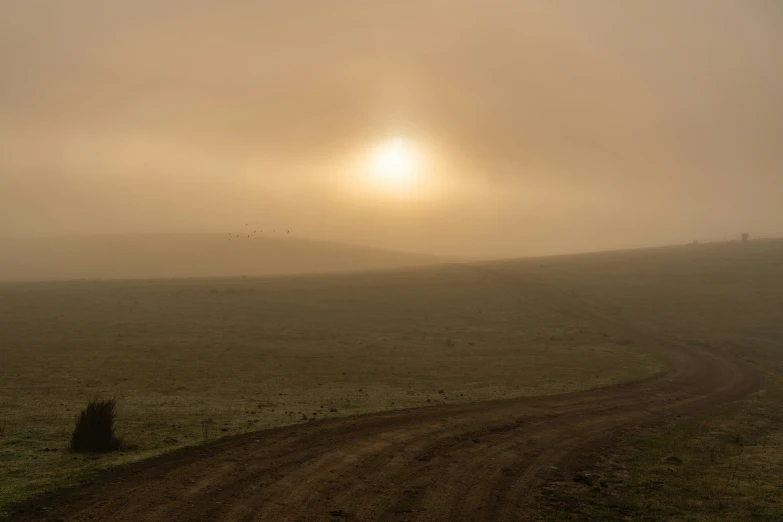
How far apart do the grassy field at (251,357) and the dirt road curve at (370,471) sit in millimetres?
1660

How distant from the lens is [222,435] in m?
18.1

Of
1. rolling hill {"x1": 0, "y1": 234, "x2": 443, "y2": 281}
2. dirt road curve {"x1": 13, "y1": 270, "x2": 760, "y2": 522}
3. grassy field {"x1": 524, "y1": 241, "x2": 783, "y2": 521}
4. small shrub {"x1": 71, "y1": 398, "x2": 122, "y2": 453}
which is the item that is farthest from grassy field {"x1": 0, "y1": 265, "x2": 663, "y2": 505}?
rolling hill {"x1": 0, "y1": 234, "x2": 443, "y2": 281}

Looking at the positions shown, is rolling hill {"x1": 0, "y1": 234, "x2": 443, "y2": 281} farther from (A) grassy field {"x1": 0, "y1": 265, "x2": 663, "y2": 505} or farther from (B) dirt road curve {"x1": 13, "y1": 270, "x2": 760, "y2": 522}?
(B) dirt road curve {"x1": 13, "y1": 270, "x2": 760, "y2": 522}

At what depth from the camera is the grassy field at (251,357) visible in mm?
20016

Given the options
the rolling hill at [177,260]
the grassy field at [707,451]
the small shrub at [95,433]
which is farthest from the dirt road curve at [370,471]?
the rolling hill at [177,260]

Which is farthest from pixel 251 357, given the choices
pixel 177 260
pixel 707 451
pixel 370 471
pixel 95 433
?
pixel 177 260

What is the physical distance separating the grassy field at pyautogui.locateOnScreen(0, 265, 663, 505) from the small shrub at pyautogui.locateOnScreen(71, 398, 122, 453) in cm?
61

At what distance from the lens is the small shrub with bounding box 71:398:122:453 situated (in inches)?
645

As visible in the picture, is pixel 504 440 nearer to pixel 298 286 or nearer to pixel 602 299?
pixel 602 299

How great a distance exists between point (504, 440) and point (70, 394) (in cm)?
1992

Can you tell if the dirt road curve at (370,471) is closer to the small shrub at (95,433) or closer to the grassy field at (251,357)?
the grassy field at (251,357)

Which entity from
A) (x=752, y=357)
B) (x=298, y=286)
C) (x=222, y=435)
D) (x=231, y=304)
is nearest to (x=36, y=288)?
(x=231, y=304)

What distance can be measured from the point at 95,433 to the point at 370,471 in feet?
27.1

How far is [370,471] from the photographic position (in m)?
15.0
